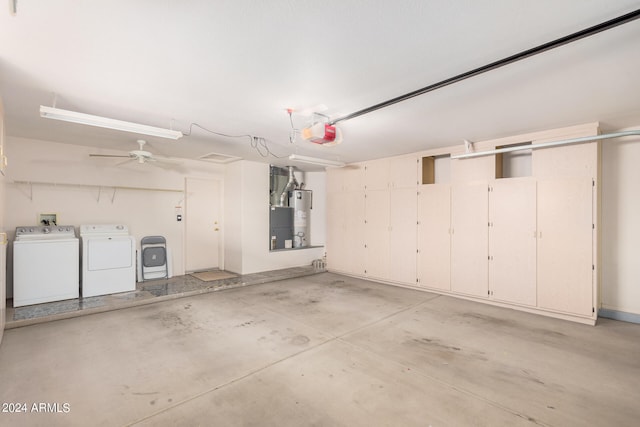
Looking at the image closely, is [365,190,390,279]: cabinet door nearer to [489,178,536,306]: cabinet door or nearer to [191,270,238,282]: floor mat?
[489,178,536,306]: cabinet door

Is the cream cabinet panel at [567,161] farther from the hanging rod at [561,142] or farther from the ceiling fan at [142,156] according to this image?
the ceiling fan at [142,156]

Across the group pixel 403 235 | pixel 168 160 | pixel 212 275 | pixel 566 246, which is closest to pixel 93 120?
pixel 168 160

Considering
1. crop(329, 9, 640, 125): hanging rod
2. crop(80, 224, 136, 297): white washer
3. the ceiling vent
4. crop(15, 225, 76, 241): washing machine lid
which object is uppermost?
the ceiling vent

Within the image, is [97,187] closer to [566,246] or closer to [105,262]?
[105,262]

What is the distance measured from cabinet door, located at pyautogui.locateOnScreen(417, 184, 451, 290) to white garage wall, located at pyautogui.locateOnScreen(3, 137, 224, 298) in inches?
183

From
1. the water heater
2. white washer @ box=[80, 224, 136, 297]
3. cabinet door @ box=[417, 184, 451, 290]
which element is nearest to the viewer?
white washer @ box=[80, 224, 136, 297]

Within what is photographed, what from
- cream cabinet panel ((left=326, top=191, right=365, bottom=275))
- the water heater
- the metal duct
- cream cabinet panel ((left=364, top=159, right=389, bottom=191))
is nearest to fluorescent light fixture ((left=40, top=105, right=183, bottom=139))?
the metal duct

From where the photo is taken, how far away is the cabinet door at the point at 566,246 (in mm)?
3721

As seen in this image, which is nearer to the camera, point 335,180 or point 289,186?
point 335,180

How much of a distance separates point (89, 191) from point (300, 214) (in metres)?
4.22

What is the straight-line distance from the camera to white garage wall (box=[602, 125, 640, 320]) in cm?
380

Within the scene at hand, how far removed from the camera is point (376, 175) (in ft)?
19.8

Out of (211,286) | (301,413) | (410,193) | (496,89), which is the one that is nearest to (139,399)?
(301,413)

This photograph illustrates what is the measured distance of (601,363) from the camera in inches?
108
